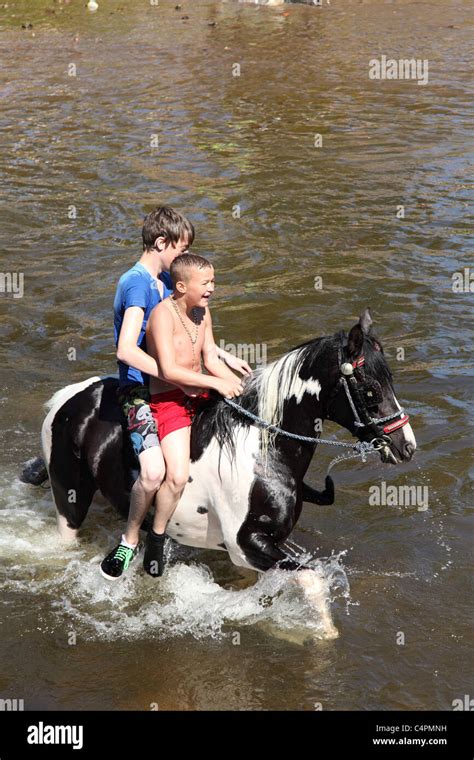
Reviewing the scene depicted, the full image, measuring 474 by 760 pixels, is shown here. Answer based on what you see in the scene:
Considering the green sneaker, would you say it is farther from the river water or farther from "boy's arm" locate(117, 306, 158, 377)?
"boy's arm" locate(117, 306, 158, 377)

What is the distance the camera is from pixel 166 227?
556 cm

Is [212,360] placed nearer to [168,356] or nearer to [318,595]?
[168,356]

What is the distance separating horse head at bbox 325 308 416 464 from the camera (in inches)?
207

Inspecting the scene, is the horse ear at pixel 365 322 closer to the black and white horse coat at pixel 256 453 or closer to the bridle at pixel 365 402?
the black and white horse coat at pixel 256 453

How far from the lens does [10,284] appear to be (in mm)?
12047

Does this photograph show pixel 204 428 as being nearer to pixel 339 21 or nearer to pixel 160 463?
pixel 160 463

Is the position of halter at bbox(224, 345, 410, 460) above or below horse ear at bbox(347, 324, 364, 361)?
below

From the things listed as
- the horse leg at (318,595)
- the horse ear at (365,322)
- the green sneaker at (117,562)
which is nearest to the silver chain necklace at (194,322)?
the horse ear at (365,322)

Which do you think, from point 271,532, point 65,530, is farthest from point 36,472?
point 271,532

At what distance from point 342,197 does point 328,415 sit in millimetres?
9834

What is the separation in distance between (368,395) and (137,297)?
4.93ft

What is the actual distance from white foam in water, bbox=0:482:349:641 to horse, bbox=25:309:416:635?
0.93ft
